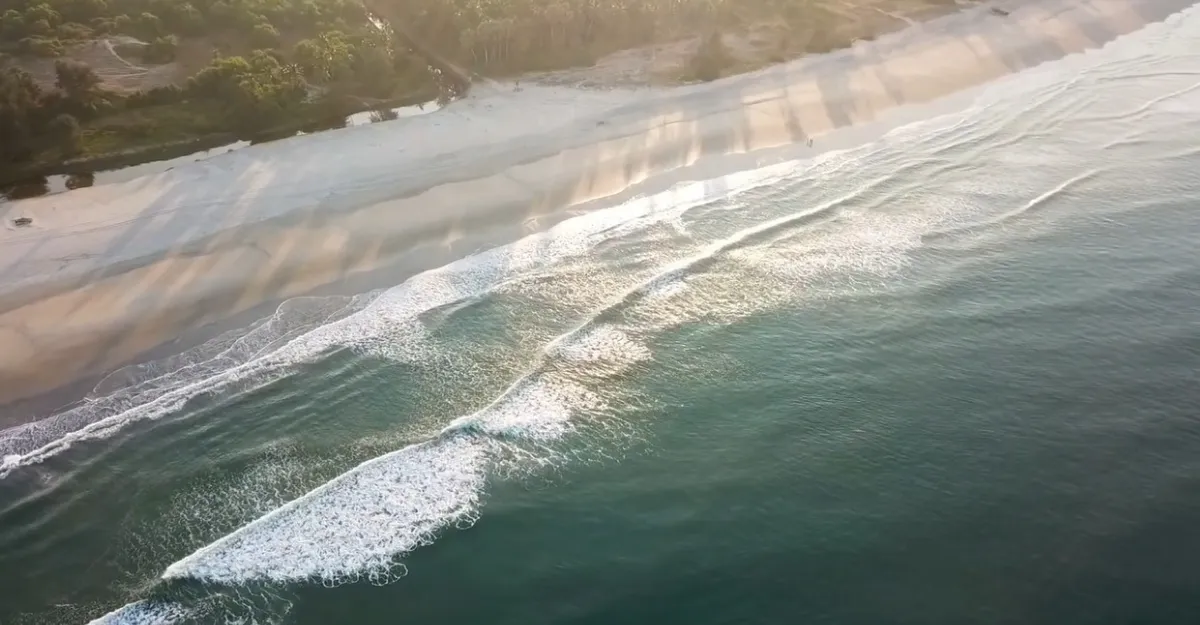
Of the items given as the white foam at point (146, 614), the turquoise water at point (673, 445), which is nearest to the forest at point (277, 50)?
the turquoise water at point (673, 445)

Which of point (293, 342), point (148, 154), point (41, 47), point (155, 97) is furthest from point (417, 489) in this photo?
point (41, 47)

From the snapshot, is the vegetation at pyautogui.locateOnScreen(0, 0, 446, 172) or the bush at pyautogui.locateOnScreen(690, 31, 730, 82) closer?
the vegetation at pyautogui.locateOnScreen(0, 0, 446, 172)

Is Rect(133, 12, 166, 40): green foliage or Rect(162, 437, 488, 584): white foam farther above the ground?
Rect(133, 12, 166, 40): green foliage

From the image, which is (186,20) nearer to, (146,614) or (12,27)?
(12,27)

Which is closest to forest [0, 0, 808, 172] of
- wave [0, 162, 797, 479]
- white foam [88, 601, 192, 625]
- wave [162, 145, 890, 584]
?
wave [0, 162, 797, 479]

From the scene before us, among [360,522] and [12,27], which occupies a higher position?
[12,27]

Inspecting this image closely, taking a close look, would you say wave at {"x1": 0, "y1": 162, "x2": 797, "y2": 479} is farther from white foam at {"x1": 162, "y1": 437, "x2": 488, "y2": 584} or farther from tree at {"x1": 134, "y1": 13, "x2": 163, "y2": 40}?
tree at {"x1": 134, "y1": 13, "x2": 163, "y2": 40}

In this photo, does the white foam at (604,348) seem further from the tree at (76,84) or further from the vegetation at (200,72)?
the tree at (76,84)
